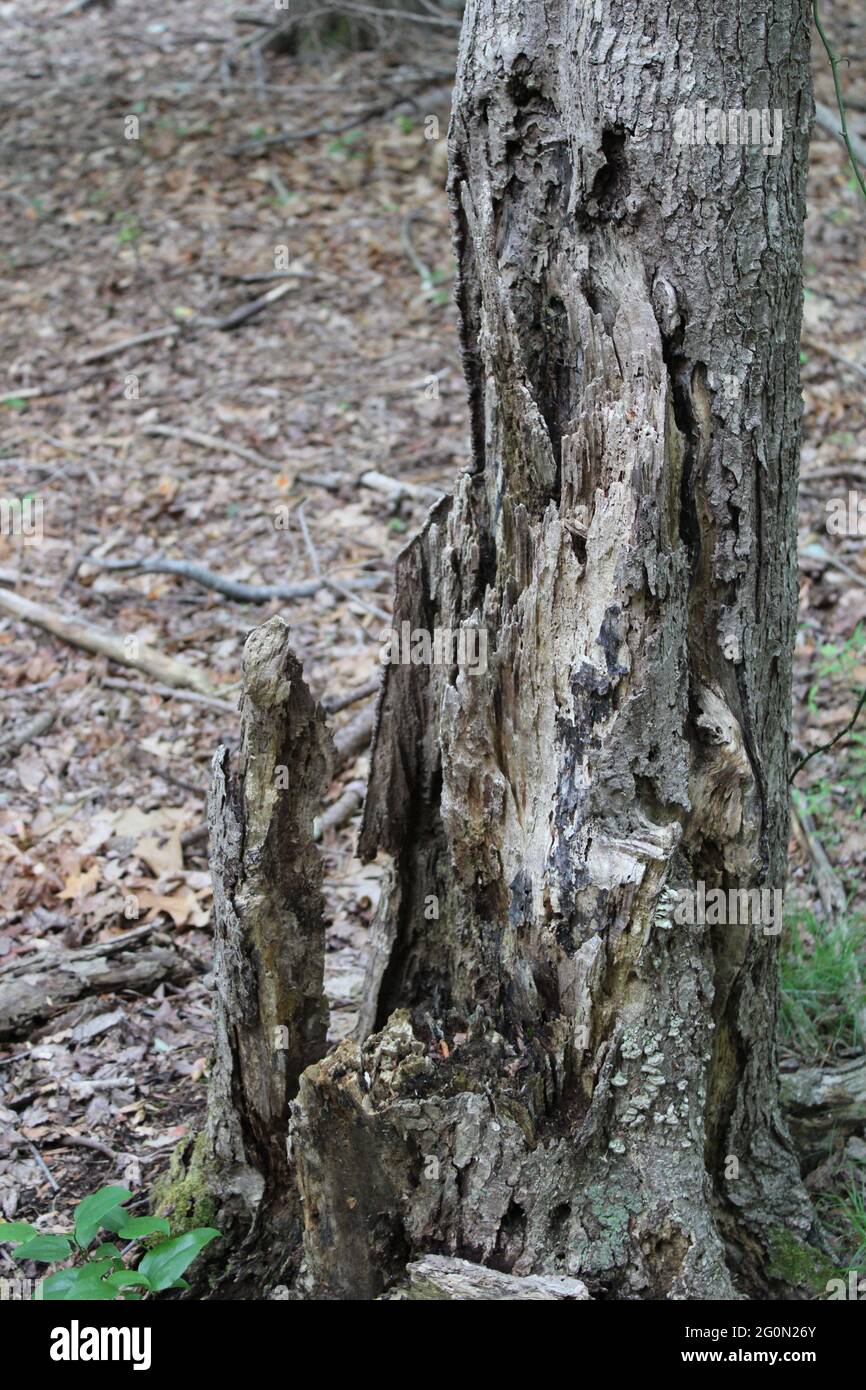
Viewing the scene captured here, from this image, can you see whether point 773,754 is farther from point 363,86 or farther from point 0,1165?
point 363,86

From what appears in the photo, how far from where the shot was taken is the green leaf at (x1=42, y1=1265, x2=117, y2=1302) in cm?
245

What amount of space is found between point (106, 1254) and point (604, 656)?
181 centimetres

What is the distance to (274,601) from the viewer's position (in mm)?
6184

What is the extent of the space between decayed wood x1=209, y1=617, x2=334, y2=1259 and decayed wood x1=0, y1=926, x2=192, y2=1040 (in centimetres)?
112

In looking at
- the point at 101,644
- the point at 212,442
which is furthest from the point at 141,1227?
the point at 212,442

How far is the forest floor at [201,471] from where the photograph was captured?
3.85m

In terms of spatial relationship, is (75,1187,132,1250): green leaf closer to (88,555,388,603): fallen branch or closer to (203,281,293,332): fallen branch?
(88,555,388,603): fallen branch

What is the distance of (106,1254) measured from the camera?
2.76 meters

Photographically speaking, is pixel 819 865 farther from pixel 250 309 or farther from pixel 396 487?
pixel 250 309

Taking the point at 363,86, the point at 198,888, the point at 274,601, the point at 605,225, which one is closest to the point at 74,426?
the point at 274,601

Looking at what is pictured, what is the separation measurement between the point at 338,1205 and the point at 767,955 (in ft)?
3.86

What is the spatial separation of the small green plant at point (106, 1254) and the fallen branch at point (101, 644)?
3.12 metres

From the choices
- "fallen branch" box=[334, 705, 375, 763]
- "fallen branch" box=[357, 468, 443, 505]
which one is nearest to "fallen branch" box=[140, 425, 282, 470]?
"fallen branch" box=[357, 468, 443, 505]

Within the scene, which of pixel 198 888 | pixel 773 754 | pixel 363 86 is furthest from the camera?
pixel 363 86
